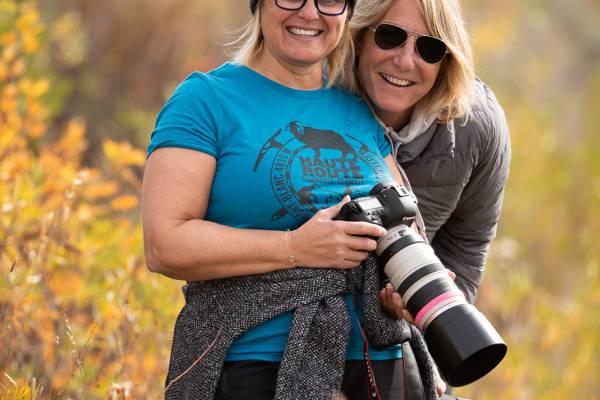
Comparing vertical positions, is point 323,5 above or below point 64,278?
above

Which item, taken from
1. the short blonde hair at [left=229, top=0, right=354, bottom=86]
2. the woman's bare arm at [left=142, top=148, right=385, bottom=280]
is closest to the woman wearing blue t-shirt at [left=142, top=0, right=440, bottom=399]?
the woman's bare arm at [left=142, top=148, right=385, bottom=280]

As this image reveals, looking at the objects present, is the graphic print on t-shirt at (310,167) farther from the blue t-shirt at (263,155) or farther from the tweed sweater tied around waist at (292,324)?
the tweed sweater tied around waist at (292,324)

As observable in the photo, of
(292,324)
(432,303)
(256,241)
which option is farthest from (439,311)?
(256,241)

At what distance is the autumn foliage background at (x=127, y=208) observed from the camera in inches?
122

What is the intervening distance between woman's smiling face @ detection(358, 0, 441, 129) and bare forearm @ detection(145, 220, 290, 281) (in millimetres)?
703

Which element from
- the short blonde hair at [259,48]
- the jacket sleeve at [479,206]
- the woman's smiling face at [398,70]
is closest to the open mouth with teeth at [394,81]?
the woman's smiling face at [398,70]

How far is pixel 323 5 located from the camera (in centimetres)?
243

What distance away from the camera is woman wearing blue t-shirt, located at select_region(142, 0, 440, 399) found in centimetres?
216

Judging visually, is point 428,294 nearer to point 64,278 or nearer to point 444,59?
point 444,59

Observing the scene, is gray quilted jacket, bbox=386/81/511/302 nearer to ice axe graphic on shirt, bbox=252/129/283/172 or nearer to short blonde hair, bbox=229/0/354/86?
short blonde hair, bbox=229/0/354/86

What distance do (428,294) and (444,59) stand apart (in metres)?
0.85

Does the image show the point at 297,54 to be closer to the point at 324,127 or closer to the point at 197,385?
the point at 324,127

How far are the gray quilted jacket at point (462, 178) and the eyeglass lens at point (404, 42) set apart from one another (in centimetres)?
22

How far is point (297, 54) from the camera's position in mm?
2412
